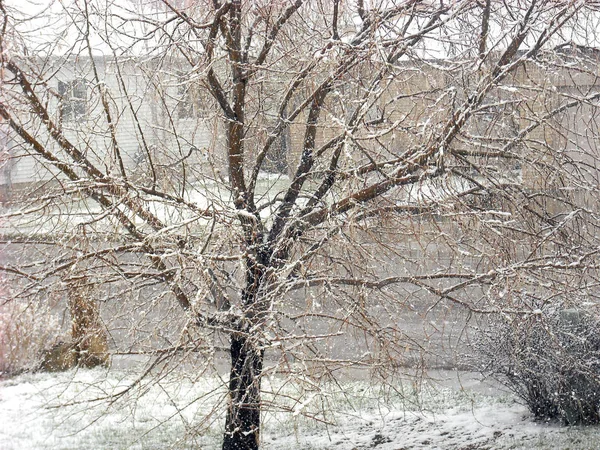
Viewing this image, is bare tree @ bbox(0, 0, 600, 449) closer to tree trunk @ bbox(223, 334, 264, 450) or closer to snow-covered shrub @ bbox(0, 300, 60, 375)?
tree trunk @ bbox(223, 334, 264, 450)

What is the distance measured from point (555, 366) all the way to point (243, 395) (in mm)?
3579

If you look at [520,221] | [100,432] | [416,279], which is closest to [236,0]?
[416,279]

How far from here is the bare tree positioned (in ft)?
17.2

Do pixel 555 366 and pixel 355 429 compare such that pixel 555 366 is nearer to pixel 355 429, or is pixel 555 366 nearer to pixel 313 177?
pixel 355 429

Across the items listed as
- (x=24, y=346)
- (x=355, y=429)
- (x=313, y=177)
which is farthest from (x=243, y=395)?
(x=24, y=346)

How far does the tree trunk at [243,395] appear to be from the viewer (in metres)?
5.16

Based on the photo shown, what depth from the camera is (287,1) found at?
6051 millimetres

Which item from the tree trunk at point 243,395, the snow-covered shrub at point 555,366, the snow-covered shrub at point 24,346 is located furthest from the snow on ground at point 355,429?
the snow-covered shrub at point 24,346

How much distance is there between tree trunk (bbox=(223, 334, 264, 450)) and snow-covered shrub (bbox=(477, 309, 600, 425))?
2.64m

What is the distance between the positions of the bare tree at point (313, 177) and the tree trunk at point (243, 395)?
24mm

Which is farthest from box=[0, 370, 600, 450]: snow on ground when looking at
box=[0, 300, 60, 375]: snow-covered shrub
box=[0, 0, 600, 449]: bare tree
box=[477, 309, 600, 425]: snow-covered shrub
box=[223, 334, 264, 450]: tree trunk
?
box=[0, 0, 600, 449]: bare tree

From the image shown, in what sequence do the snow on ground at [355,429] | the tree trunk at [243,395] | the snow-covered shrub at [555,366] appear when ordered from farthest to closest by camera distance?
the snow on ground at [355,429], the snow-covered shrub at [555,366], the tree trunk at [243,395]

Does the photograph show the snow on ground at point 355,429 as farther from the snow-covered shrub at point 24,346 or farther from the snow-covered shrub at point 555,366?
the snow-covered shrub at point 24,346

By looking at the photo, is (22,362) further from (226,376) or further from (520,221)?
(520,221)
